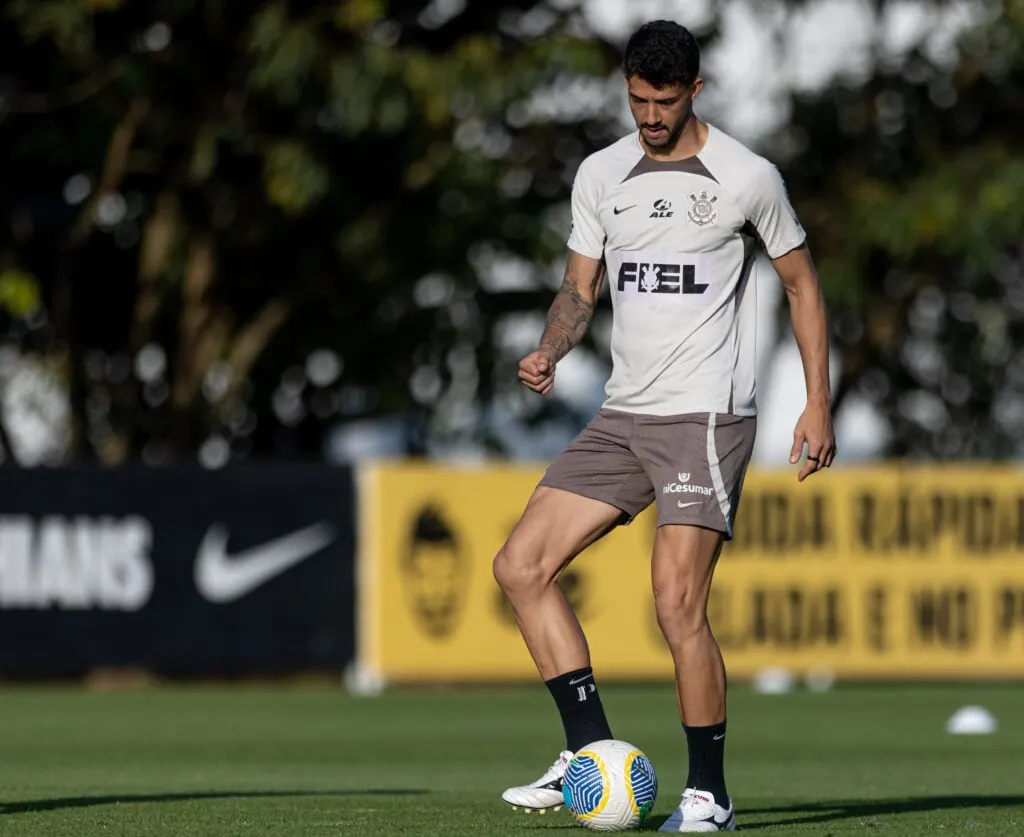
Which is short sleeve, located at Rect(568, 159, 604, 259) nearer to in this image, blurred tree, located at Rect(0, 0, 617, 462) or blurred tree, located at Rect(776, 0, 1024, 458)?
blurred tree, located at Rect(0, 0, 617, 462)

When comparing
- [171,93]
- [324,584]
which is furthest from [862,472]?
[171,93]

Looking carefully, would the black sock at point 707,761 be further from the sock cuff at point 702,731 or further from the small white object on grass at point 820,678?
the small white object on grass at point 820,678

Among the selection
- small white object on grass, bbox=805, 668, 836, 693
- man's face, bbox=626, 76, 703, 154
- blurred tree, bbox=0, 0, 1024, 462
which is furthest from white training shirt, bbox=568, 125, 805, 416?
blurred tree, bbox=0, 0, 1024, 462

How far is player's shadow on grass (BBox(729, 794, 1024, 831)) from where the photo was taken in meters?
7.85

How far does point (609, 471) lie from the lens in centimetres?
765

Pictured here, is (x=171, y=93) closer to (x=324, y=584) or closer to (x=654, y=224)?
(x=324, y=584)

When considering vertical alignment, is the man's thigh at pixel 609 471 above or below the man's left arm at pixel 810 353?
below

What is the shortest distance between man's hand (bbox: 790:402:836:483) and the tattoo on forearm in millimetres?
803

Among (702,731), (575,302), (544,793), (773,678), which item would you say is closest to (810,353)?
(575,302)

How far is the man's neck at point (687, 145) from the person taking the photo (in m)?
7.57

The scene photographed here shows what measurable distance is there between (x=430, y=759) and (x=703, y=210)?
5.60 metres

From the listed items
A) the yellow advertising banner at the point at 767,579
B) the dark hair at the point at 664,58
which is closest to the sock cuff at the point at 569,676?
the dark hair at the point at 664,58

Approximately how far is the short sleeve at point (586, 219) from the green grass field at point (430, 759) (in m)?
1.88

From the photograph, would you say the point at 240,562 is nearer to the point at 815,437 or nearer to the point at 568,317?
the point at 568,317
